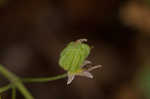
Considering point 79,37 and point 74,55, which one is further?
point 79,37

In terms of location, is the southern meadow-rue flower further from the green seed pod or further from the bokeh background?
the bokeh background

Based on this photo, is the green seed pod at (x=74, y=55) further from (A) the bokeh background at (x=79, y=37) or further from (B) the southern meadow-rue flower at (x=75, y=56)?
(A) the bokeh background at (x=79, y=37)

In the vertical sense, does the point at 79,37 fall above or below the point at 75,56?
below

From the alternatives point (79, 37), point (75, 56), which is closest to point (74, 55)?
point (75, 56)

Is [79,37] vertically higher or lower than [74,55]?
lower

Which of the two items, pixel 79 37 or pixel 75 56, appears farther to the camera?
pixel 79 37

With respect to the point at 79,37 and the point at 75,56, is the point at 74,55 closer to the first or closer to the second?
the point at 75,56
